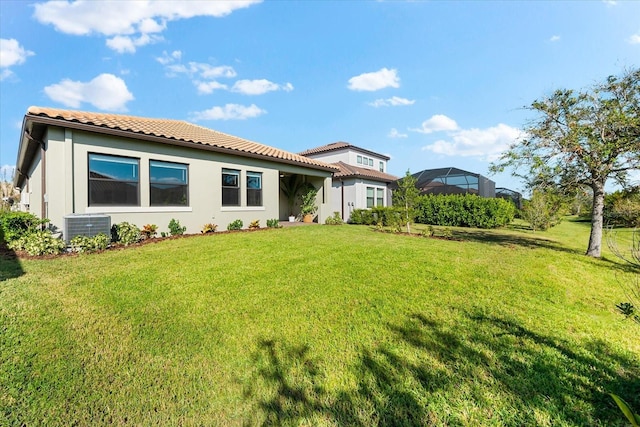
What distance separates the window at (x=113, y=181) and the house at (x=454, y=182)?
1761 cm

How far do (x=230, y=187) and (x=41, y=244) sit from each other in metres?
6.41

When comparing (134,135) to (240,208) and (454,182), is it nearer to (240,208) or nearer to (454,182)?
(240,208)

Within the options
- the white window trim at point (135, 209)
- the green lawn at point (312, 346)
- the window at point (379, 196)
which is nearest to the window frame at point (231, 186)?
the white window trim at point (135, 209)

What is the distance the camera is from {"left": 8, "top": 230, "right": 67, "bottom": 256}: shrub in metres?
6.98

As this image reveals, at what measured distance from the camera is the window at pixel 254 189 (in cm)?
1315

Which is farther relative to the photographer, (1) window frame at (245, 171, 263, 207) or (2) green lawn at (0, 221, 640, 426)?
(1) window frame at (245, 171, 263, 207)

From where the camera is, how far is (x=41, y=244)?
7.01 metres

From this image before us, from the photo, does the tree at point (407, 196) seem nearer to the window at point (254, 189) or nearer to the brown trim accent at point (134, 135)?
the brown trim accent at point (134, 135)

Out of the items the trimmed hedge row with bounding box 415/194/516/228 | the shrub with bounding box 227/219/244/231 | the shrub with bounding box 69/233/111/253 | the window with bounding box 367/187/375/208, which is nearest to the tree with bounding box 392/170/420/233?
the trimmed hedge row with bounding box 415/194/516/228

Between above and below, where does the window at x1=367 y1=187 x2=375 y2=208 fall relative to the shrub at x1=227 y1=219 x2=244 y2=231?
above

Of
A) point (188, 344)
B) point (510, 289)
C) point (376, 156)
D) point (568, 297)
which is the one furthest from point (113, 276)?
point (376, 156)

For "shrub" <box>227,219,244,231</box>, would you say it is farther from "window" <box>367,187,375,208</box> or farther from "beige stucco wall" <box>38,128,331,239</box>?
"window" <box>367,187,375,208</box>

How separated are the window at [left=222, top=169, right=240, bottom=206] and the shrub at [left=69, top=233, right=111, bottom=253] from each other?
4.90 meters

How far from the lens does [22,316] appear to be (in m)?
3.69
